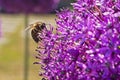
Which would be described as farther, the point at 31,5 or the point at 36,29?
the point at 31,5

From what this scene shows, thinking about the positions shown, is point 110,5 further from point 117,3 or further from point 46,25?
point 46,25

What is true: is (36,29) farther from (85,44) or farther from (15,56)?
(15,56)

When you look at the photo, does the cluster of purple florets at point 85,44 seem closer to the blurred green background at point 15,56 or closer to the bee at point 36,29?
the bee at point 36,29

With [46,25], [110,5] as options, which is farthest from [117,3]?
[46,25]

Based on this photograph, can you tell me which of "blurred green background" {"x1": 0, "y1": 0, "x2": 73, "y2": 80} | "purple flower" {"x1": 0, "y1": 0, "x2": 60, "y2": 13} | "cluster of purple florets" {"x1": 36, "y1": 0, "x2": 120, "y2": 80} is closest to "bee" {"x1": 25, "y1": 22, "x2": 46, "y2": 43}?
"cluster of purple florets" {"x1": 36, "y1": 0, "x2": 120, "y2": 80}

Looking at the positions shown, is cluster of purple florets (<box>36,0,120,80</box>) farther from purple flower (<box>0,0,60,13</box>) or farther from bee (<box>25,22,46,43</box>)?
purple flower (<box>0,0,60,13</box>)

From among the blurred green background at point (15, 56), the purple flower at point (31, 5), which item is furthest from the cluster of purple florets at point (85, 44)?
the blurred green background at point (15, 56)

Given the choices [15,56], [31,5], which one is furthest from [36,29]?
[15,56]

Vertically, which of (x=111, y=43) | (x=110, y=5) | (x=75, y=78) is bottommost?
(x=75, y=78)
